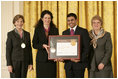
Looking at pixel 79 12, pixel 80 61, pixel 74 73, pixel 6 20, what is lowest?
pixel 74 73

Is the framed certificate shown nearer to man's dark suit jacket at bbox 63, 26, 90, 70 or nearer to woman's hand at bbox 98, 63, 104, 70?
man's dark suit jacket at bbox 63, 26, 90, 70

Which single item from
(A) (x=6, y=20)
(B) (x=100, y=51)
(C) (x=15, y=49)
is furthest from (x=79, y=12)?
(C) (x=15, y=49)

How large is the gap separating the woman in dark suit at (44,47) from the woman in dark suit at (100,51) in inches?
20.6

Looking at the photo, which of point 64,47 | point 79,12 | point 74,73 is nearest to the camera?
point 74,73

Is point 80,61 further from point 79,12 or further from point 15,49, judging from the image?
point 79,12

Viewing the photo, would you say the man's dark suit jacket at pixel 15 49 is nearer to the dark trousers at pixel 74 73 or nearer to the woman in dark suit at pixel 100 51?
the dark trousers at pixel 74 73

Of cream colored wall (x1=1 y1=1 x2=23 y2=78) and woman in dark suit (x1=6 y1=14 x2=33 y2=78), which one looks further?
cream colored wall (x1=1 y1=1 x2=23 y2=78)

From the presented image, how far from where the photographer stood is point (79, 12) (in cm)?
423

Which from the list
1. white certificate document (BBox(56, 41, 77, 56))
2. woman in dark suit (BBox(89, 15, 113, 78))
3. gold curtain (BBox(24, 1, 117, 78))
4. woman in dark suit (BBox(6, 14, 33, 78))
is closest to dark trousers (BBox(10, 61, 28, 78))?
woman in dark suit (BBox(6, 14, 33, 78))

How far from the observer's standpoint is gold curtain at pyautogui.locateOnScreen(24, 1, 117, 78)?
13.4ft

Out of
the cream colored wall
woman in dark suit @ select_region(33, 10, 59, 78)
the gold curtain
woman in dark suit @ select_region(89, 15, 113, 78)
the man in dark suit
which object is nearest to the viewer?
the man in dark suit

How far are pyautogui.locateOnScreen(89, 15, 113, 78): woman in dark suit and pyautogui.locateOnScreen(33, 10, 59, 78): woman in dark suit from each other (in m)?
0.52

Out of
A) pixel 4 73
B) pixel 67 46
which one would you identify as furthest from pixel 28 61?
pixel 4 73

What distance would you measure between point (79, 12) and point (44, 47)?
1791mm
